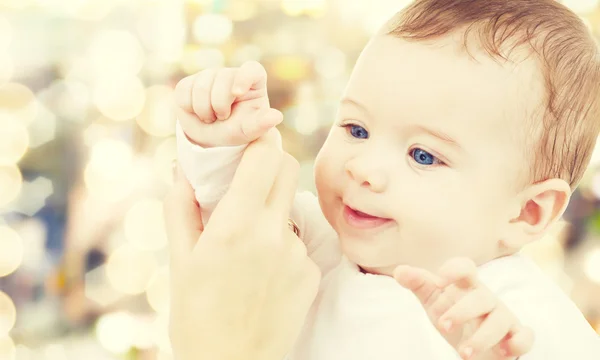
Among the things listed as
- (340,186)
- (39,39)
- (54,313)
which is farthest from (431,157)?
(54,313)

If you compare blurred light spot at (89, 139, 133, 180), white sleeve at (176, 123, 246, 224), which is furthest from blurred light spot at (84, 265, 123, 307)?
white sleeve at (176, 123, 246, 224)

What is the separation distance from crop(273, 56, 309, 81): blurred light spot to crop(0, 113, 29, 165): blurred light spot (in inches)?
24.4

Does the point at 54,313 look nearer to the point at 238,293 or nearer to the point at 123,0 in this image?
the point at 123,0

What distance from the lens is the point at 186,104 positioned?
80 centimetres

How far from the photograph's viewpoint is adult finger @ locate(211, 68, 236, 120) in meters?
0.76

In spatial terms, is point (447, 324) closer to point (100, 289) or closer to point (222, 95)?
point (222, 95)

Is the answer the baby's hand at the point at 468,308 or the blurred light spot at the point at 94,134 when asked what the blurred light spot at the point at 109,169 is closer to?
the blurred light spot at the point at 94,134

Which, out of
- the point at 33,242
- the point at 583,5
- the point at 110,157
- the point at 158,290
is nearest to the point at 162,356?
the point at 158,290

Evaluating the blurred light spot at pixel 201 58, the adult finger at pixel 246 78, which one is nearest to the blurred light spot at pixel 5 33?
the blurred light spot at pixel 201 58

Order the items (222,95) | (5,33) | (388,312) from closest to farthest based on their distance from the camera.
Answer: (222,95), (388,312), (5,33)

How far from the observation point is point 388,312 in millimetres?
857

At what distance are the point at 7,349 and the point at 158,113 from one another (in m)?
0.71

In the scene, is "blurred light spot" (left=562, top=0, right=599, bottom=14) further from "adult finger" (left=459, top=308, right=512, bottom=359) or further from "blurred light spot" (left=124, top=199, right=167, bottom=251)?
"adult finger" (left=459, top=308, right=512, bottom=359)

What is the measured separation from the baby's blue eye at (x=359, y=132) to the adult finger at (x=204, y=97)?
216 mm
